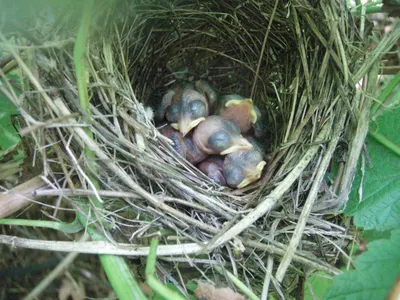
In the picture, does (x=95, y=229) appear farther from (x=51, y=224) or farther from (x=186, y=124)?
(x=186, y=124)

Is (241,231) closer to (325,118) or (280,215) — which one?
(280,215)

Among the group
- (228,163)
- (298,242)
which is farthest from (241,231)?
(228,163)

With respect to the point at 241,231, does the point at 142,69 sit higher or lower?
higher

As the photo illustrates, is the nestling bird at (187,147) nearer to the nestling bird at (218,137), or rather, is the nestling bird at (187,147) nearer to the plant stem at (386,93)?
the nestling bird at (218,137)

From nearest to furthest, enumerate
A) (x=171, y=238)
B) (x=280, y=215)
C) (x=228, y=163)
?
(x=171, y=238)
(x=280, y=215)
(x=228, y=163)

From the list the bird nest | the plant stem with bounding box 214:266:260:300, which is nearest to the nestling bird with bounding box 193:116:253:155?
the bird nest

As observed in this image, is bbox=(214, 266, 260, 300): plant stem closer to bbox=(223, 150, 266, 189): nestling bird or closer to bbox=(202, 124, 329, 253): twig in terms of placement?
bbox=(202, 124, 329, 253): twig
